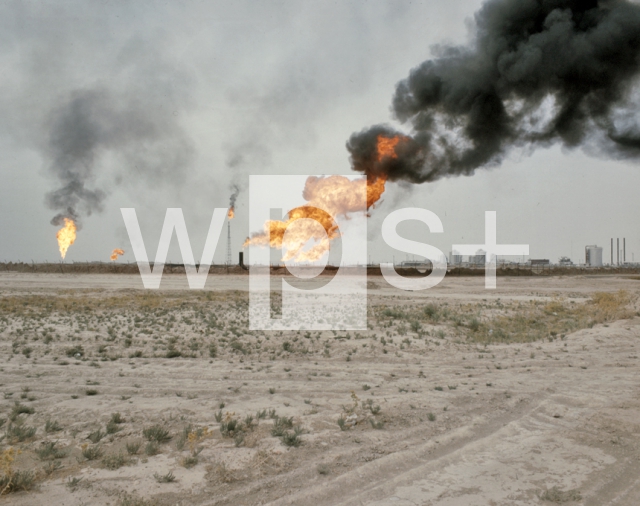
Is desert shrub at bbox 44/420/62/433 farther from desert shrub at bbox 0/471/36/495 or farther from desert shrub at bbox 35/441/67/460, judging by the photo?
desert shrub at bbox 0/471/36/495

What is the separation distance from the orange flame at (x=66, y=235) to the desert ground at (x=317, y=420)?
59.2 meters

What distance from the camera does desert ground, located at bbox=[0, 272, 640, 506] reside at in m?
5.76

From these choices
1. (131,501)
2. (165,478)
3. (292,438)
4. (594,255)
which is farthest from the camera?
(594,255)

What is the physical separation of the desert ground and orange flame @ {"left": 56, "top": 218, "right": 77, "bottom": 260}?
59.2 meters

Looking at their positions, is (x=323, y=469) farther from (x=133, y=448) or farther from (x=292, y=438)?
(x=133, y=448)

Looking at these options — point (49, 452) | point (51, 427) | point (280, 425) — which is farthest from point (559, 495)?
point (51, 427)

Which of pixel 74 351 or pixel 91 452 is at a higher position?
pixel 91 452

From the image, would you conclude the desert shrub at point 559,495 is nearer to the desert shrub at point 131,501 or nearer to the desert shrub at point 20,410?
the desert shrub at point 131,501

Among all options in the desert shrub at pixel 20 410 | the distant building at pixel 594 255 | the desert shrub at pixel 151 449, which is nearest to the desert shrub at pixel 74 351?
the desert shrub at pixel 20 410

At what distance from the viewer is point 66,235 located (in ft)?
226

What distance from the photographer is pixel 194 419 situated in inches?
332

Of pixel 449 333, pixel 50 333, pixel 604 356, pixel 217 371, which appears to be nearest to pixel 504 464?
pixel 217 371

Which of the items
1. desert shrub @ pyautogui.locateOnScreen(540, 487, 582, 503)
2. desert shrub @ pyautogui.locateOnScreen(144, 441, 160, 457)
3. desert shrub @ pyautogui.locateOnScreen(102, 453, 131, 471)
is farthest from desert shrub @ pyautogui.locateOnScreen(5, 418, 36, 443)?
desert shrub @ pyautogui.locateOnScreen(540, 487, 582, 503)

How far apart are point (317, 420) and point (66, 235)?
7319cm
